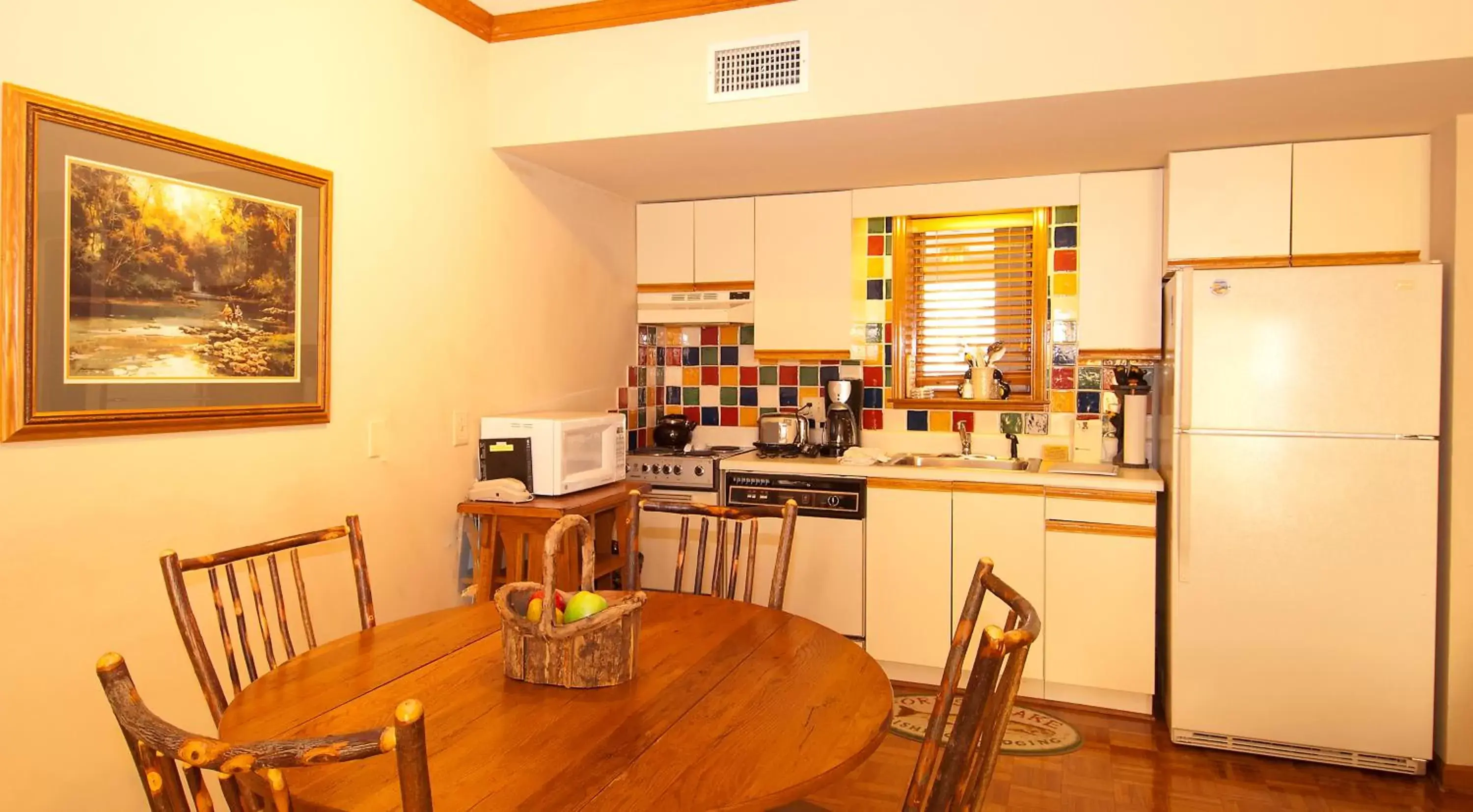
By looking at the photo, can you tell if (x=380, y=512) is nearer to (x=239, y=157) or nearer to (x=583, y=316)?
(x=239, y=157)

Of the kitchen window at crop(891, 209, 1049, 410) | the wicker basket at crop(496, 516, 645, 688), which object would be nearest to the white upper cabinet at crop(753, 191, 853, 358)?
the kitchen window at crop(891, 209, 1049, 410)

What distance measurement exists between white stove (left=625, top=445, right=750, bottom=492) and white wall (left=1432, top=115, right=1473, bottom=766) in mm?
2532

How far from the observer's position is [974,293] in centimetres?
402

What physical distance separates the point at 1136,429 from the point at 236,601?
125 inches

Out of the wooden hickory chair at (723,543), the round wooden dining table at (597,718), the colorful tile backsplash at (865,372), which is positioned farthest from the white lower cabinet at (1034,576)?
the round wooden dining table at (597,718)

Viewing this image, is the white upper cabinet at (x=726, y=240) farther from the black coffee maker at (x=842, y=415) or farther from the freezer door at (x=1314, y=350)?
the freezer door at (x=1314, y=350)

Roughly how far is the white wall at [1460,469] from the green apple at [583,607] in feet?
9.05

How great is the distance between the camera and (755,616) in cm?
196

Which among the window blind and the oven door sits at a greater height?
the window blind

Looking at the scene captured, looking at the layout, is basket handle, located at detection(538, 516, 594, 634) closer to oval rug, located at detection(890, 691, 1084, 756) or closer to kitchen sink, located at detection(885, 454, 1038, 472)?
oval rug, located at detection(890, 691, 1084, 756)

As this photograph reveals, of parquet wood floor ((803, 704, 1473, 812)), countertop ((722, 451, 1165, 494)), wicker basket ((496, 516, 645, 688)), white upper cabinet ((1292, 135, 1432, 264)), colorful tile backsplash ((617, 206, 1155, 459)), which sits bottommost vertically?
parquet wood floor ((803, 704, 1473, 812))

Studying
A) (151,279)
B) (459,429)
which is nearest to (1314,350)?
(459,429)

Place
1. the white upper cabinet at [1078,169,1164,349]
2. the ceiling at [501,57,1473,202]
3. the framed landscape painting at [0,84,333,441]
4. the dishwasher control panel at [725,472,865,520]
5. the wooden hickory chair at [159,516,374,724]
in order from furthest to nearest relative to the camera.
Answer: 1. the dishwasher control panel at [725,472,865,520]
2. the white upper cabinet at [1078,169,1164,349]
3. the ceiling at [501,57,1473,202]
4. the framed landscape painting at [0,84,333,441]
5. the wooden hickory chair at [159,516,374,724]

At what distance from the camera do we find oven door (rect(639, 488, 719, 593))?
3904 mm
